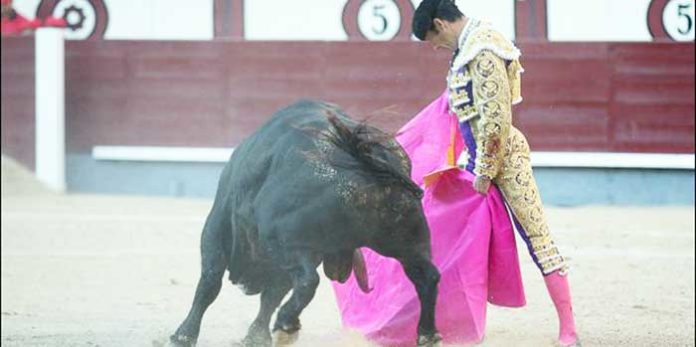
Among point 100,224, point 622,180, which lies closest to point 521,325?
point 100,224

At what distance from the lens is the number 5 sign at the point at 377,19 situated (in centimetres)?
920

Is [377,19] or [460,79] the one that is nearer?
[460,79]

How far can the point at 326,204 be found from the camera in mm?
3227

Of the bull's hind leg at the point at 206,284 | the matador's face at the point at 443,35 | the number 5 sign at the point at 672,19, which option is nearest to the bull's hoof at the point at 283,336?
the bull's hind leg at the point at 206,284

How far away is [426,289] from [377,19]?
6025 mm

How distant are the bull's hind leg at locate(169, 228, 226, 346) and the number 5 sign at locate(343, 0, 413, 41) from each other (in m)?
5.53

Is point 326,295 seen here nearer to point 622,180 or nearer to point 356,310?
point 356,310

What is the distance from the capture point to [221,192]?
12.2ft

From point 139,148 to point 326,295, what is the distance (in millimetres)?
4156

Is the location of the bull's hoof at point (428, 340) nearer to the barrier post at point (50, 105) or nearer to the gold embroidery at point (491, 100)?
the gold embroidery at point (491, 100)

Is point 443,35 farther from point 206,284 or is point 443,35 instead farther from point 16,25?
point 16,25

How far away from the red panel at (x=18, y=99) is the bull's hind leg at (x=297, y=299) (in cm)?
644

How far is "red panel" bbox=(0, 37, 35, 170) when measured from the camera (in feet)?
31.0

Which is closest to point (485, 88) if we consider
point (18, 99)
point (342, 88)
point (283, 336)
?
point (283, 336)
